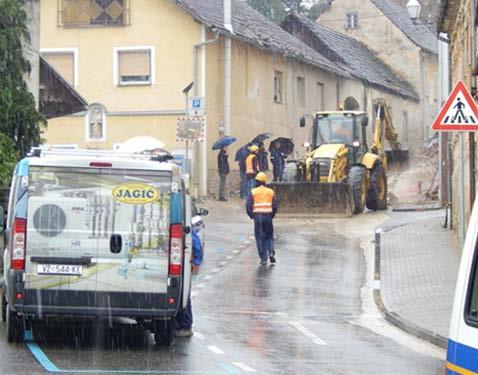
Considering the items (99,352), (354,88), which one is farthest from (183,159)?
(99,352)

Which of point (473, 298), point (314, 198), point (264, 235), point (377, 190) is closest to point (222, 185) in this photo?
point (377, 190)

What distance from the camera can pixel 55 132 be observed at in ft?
129

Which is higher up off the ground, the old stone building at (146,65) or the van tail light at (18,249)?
the old stone building at (146,65)

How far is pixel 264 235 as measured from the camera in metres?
22.0

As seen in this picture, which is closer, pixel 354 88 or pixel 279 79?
pixel 279 79

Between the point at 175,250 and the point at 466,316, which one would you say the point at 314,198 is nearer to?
the point at 175,250

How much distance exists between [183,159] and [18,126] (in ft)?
51.6

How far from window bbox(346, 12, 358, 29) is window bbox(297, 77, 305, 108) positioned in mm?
19342

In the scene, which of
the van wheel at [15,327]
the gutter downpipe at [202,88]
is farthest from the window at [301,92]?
the van wheel at [15,327]

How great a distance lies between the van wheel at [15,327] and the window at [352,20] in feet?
179

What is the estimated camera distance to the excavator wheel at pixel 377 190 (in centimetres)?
3322

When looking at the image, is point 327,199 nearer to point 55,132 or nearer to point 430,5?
point 55,132

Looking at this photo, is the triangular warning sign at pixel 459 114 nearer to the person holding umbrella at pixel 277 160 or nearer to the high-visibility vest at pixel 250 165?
the high-visibility vest at pixel 250 165

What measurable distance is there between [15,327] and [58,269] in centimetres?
94
